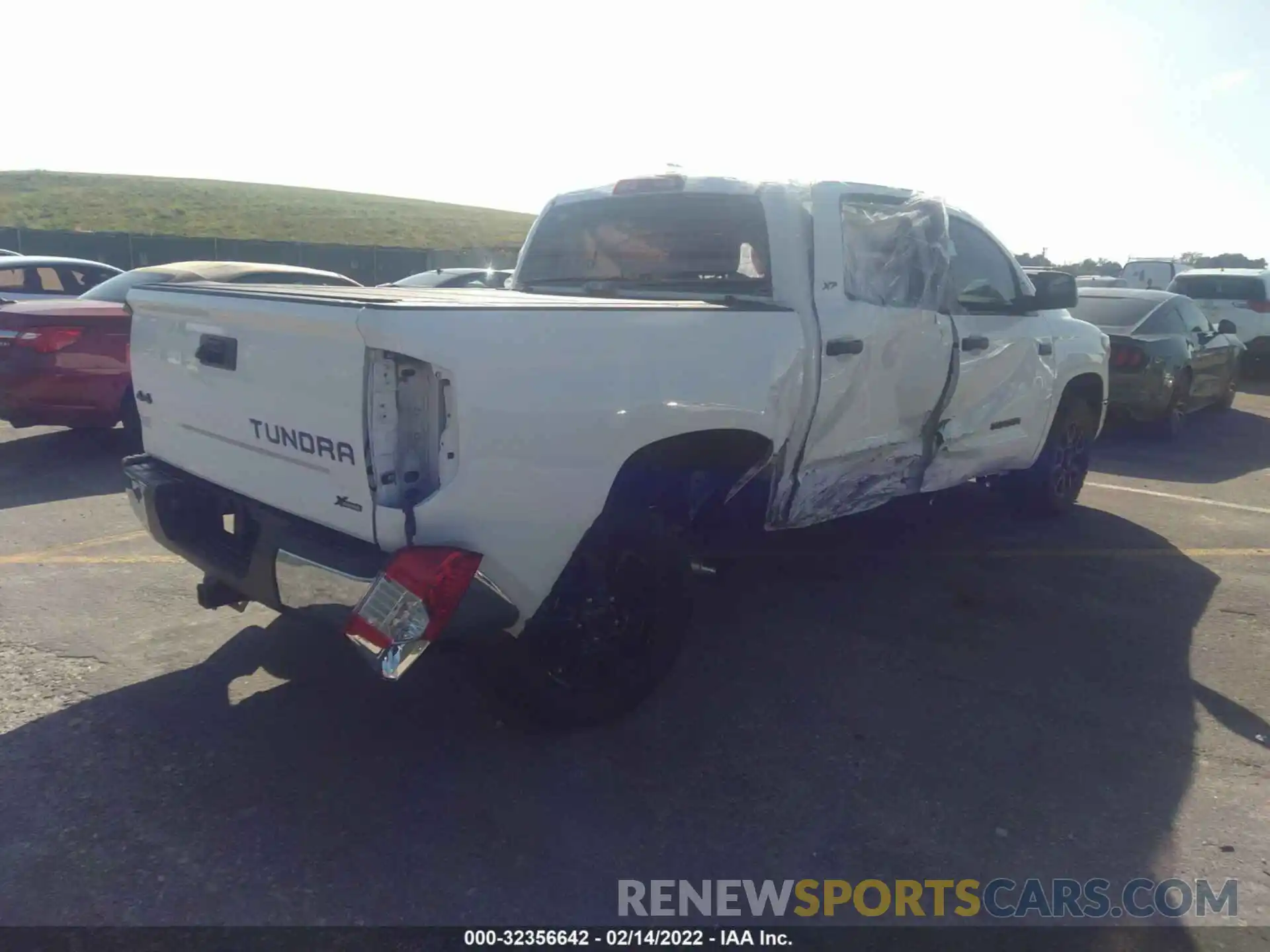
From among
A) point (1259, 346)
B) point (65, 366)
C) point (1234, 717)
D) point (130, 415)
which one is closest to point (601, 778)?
point (1234, 717)

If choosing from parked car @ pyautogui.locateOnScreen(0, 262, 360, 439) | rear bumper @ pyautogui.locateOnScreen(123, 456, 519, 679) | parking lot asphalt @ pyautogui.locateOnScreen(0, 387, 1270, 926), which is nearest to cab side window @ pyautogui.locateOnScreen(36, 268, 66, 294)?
parked car @ pyautogui.locateOnScreen(0, 262, 360, 439)

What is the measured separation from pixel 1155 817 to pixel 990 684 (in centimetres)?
102

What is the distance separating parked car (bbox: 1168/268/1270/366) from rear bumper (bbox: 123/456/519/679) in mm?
16253

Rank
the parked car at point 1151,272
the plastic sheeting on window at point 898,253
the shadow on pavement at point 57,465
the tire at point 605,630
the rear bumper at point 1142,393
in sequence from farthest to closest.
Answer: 1. the parked car at point 1151,272
2. the rear bumper at point 1142,393
3. the shadow on pavement at point 57,465
4. the plastic sheeting on window at point 898,253
5. the tire at point 605,630

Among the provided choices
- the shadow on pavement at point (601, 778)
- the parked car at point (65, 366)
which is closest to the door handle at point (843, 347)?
the shadow on pavement at point (601, 778)

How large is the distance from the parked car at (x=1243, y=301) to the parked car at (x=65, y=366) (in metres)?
14.8

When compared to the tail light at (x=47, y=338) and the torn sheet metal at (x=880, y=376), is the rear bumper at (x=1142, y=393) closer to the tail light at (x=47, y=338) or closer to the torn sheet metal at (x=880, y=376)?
the torn sheet metal at (x=880, y=376)

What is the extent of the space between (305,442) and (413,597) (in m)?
0.70

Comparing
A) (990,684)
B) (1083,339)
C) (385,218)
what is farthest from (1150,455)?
(385,218)

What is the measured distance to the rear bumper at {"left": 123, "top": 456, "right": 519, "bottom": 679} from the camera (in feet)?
9.62

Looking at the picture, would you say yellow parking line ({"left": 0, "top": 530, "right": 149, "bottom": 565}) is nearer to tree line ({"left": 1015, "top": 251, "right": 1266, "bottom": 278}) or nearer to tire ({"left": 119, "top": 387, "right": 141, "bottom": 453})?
tire ({"left": 119, "top": 387, "right": 141, "bottom": 453})

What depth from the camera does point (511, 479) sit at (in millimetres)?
2980

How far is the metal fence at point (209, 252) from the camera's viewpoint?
29.0 m

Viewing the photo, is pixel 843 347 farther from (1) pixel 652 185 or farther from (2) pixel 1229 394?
(2) pixel 1229 394
